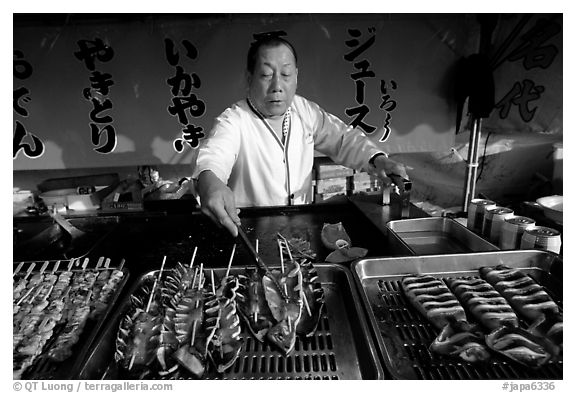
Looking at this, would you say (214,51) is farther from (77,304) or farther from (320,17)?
(77,304)

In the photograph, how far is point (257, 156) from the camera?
3848 mm

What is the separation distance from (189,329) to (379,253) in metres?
1.35

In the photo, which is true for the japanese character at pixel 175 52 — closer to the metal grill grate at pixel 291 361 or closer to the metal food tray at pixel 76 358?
the metal food tray at pixel 76 358

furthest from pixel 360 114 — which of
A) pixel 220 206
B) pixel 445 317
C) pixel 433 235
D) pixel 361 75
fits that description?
pixel 445 317

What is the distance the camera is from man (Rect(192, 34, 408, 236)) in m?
3.28

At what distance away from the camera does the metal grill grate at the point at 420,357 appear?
1.46m

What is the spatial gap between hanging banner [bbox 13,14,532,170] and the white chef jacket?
1.32m

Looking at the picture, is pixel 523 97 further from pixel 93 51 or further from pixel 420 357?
pixel 93 51

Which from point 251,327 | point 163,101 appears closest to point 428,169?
point 163,101

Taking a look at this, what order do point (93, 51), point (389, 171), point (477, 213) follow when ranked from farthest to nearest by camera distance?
point (93, 51)
point (389, 171)
point (477, 213)

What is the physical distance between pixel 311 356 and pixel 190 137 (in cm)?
437

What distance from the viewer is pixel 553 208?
3.21m

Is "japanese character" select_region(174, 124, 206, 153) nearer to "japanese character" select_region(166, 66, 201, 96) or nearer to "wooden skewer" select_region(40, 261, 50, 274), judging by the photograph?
"japanese character" select_region(166, 66, 201, 96)

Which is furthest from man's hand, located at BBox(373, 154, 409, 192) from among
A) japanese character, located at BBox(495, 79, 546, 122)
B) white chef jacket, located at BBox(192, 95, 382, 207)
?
japanese character, located at BBox(495, 79, 546, 122)
